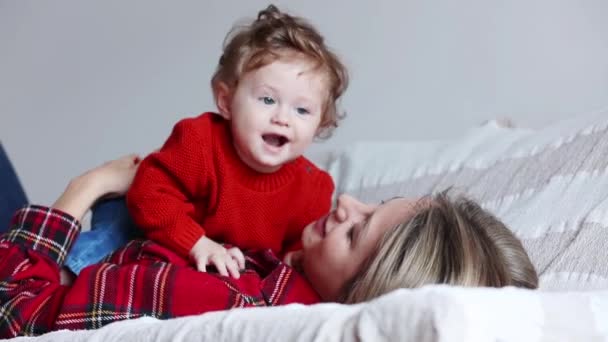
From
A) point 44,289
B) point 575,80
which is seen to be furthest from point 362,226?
point 575,80

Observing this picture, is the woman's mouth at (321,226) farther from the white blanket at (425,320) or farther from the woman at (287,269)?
the white blanket at (425,320)

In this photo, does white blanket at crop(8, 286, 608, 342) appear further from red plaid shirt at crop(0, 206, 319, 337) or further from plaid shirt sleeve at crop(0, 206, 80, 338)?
plaid shirt sleeve at crop(0, 206, 80, 338)

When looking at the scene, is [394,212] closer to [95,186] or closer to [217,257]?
[217,257]

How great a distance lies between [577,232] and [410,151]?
0.61 metres

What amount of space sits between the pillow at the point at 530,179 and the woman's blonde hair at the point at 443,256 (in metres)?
0.16

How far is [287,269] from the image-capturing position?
1315 mm

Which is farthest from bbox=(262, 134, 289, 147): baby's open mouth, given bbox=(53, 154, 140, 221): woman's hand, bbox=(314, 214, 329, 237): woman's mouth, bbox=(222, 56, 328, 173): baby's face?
bbox=(53, 154, 140, 221): woman's hand

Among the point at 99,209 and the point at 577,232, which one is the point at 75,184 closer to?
the point at 99,209

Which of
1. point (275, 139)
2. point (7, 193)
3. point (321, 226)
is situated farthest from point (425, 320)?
point (7, 193)

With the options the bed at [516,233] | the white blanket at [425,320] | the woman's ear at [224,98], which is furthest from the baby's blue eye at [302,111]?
the white blanket at [425,320]

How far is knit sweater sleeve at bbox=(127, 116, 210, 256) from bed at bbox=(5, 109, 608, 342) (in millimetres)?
375

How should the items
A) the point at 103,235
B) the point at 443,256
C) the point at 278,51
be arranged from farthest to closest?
the point at 103,235 → the point at 278,51 → the point at 443,256

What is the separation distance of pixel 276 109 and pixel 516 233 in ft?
1.44

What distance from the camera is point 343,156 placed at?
Answer: 6.73ft
